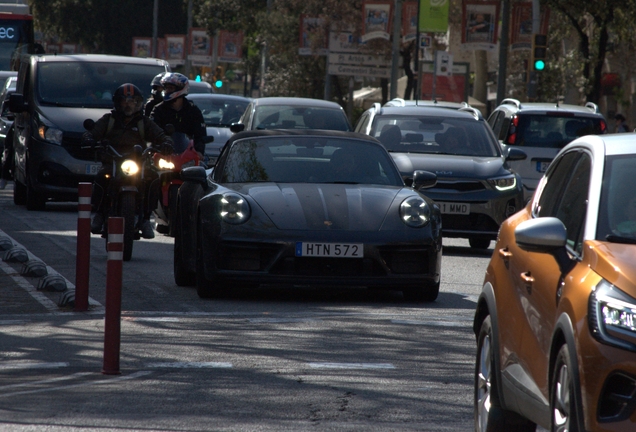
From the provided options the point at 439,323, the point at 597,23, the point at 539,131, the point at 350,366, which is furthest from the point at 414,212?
the point at 597,23

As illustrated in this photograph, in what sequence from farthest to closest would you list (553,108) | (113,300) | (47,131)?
(553,108), (47,131), (113,300)

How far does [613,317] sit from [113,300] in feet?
12.5

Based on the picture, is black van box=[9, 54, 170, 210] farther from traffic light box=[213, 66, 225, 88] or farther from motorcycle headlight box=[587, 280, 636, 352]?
traffic light box=[213, 66, 225, 88]

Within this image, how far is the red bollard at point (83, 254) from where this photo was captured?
33.5 feet

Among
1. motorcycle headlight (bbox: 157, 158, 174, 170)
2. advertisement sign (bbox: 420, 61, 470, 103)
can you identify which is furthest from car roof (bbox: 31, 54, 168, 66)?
advertisement sign (bbox: 420, 61, 470, 103)

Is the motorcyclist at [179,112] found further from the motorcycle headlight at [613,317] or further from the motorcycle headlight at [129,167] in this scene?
the motorcycle headlight at [613,317]

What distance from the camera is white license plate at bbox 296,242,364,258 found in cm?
1091

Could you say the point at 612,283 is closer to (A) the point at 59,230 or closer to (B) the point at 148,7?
(A) the point at 59,230

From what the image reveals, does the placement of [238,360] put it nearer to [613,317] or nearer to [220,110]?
[613,317]

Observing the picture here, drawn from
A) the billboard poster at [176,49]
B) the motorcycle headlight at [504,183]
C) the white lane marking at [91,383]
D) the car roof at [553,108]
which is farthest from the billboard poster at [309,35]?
the white lane marking at [91,383]

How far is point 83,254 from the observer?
33.6 feet

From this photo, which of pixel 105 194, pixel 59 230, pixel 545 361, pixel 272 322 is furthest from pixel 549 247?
pixel 59 230

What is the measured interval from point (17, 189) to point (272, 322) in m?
13.4

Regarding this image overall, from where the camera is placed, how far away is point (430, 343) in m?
9.13
